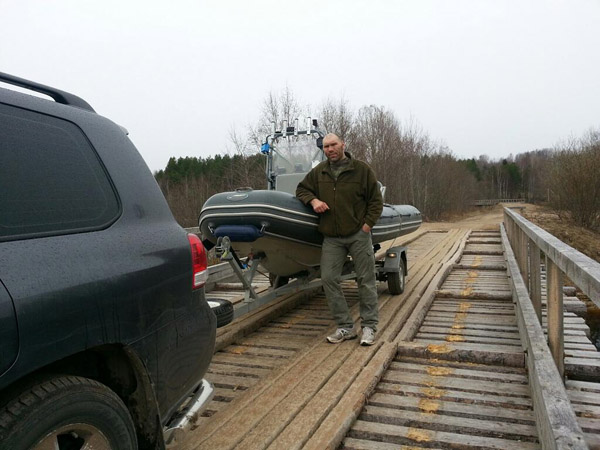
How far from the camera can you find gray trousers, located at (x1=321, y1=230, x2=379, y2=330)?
15.2ft

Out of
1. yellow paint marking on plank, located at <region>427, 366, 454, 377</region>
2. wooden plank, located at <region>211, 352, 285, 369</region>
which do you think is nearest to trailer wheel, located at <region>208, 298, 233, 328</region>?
wooden plank, located at <region>211, 352, 285, 369</region>

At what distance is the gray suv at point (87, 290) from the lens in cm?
149

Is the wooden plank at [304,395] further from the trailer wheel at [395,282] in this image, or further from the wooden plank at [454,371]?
the trailer wheel at [395,282]

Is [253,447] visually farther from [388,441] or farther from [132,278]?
[132,278]

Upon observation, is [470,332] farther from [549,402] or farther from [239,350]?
[549,402]

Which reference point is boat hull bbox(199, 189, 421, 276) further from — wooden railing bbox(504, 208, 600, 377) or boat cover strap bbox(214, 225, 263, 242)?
wooden railing bbox(504, 208, 600, 377)

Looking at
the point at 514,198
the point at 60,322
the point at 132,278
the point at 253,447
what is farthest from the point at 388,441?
the point at 514,198

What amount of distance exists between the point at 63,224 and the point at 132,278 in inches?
13.0

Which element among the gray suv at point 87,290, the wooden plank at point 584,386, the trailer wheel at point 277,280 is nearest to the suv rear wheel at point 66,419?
the gray suv at point 87,290

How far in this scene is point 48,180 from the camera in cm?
178

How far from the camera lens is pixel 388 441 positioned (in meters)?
2.89

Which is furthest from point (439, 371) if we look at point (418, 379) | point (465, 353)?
point (465, 353)

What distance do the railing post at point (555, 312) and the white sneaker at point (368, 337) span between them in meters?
1.48

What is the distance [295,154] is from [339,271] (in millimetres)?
2865
